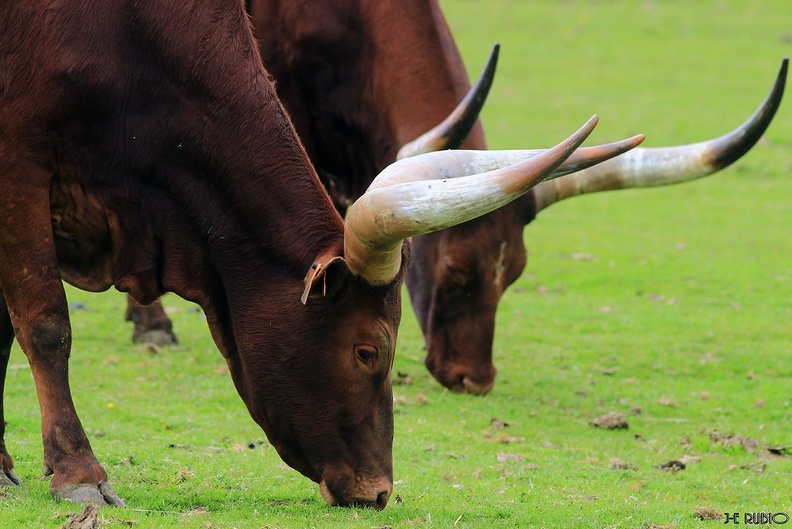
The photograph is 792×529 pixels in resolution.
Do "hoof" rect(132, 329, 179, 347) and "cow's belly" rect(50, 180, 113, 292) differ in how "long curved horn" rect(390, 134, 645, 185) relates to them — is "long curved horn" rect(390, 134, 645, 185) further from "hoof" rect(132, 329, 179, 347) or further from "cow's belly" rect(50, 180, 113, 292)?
"hoof" rect(132, 329, 179, 347)

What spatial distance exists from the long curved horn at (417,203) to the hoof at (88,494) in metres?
1.29

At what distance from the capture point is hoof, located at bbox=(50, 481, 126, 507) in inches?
191

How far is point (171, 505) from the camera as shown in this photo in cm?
517

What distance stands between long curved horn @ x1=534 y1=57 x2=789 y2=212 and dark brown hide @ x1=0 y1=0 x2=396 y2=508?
9.32ft

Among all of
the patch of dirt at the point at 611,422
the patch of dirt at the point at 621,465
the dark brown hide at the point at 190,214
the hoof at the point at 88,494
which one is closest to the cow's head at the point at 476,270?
the patch of dirt at the point at 611,422

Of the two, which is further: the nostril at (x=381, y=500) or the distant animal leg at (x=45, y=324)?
the nostril at (x=381, y=500)

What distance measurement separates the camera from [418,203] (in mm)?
4648

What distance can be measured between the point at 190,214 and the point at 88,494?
119 centimetres

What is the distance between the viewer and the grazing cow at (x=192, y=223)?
16.4ft

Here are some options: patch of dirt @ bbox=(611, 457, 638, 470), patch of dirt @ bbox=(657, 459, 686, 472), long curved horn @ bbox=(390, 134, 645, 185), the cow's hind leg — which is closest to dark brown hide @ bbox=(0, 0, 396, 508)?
the cow's hind leg

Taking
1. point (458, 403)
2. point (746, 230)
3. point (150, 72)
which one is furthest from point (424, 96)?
point (746, 230)

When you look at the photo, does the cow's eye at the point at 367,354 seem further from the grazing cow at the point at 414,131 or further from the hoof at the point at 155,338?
the hoof at the point at 155,338

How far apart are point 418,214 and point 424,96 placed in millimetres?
3907

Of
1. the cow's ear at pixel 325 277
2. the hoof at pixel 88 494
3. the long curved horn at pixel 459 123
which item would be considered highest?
the long curved horn at pixel 459 123
